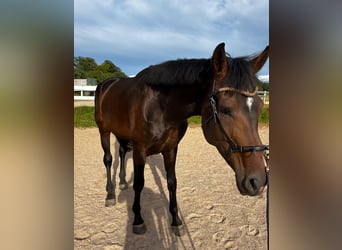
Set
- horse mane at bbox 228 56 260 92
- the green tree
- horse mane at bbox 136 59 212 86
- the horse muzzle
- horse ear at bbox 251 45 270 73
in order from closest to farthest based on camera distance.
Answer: the horse muzzle
horse mane at bbox 228 56 260 92
horse ear at bbox 251 45 270 73
horse mane at bbox 136 59 212 86
the green tree

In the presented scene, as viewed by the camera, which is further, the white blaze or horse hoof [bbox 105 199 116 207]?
horse hoof [bbox 105 199 116 207]

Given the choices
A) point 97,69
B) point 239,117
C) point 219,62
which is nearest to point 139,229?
point 239,117

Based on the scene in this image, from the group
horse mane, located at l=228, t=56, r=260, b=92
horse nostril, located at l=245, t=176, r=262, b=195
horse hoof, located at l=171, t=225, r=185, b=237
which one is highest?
horse mane, located at l=228, t=56, r=260, b=92

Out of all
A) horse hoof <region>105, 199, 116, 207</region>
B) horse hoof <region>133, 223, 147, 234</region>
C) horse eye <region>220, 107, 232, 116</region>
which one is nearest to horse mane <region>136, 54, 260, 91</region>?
horse eye <region>220, 107, 232, 116</region>

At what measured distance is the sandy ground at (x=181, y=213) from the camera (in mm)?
2340

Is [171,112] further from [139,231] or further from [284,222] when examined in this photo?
[284,222]

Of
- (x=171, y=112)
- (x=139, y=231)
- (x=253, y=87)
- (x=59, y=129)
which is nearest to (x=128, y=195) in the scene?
(x=139, y=231)

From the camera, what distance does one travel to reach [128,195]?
352 cm

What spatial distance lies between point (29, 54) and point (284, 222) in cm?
48

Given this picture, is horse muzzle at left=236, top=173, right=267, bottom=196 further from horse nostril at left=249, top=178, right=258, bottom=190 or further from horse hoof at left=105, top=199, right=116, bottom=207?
horse hoof at left=105, top=199, right=116, bottom=207

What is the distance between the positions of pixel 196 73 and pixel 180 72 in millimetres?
159

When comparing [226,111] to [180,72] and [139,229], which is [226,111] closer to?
[180,72]

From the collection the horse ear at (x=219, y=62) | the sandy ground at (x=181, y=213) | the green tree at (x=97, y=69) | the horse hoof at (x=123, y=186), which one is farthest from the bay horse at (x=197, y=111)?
the green tree at (x=97, y=69)

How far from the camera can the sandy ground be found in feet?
7.68
